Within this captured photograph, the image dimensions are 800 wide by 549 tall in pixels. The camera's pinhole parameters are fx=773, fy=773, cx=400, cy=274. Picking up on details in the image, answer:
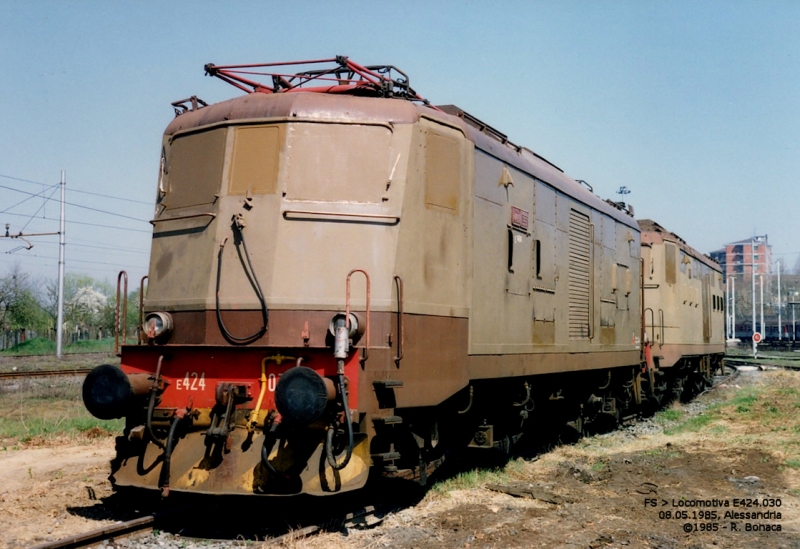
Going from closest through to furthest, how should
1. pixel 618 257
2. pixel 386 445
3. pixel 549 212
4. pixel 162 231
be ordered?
pixel 386 445
pixel 162 231
pixel 549 212
pixel 618 257

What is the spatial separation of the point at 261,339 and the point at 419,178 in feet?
6.53

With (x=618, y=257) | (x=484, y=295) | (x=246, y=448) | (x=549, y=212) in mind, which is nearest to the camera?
(x=246, y=448)

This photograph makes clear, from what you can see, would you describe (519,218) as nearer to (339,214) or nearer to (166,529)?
(339,214)

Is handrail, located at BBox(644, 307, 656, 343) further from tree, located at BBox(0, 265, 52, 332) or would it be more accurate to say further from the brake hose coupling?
tree, located at BBox(0, 265, 52, 332)

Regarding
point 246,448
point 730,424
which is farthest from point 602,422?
point 246,448

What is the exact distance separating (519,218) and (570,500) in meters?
3.08

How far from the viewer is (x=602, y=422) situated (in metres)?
13.8

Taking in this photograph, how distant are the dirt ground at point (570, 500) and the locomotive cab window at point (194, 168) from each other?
9.44ft

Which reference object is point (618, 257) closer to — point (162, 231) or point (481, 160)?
point (481, 160)

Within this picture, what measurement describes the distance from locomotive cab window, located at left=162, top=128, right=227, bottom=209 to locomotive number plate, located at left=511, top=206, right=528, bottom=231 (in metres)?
3.31

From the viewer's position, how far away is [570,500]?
766cm

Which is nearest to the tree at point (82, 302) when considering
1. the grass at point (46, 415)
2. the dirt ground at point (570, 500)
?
the grass at point (46, 415)

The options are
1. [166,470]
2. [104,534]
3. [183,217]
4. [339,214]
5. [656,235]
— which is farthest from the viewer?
[656,235]

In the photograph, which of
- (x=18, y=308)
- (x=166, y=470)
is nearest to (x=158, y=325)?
(x=166, y=470)
